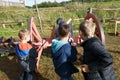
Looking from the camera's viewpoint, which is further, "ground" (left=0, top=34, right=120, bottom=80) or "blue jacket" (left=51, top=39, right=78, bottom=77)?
"ground" (left=0, top=34, right=120, bottom=80)

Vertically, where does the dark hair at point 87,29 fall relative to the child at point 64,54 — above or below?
above

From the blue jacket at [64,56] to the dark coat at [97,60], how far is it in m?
0.40

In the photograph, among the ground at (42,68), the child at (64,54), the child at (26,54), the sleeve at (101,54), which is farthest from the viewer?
the ground at (42,68)

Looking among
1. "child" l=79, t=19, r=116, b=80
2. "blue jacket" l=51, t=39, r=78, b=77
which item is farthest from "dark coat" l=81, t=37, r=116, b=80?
"blue jacket" l=51, t=39, r=78, b=77

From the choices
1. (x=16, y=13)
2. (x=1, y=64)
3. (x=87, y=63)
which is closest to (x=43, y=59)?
(x=1, y=64)

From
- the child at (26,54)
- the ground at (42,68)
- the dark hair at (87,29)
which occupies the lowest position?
the ground at (42,68)

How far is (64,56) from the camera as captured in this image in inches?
174

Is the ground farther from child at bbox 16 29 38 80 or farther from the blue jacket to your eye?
the blue jacket

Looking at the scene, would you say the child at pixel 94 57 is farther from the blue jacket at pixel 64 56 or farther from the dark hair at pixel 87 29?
the blue jacket at pixel 64 56

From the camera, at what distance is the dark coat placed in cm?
373

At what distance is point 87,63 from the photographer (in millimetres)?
3986

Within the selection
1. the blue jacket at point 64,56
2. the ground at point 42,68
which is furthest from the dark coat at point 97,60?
the ground at point 42,68

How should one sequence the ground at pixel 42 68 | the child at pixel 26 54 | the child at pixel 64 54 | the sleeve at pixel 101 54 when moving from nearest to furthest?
the sleeve at pixel 101 54, the child at pixel 64 54, the child at pixel 26 54, the ground at pixel 42 68

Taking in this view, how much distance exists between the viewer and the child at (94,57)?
374cm
